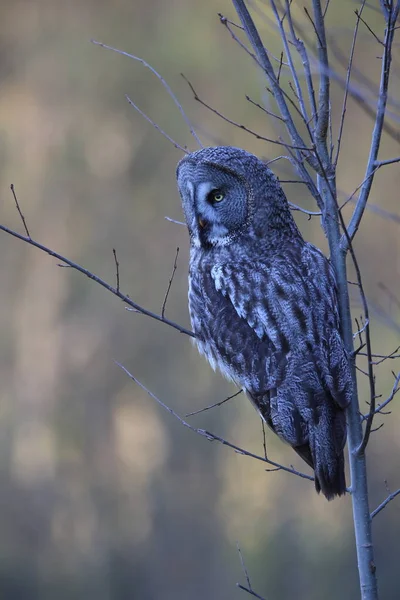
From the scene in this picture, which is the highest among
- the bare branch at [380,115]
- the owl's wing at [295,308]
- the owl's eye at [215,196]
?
the owl's eye at [215,196]

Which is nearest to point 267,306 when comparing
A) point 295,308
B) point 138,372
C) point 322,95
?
point 295,308

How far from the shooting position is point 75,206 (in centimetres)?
914

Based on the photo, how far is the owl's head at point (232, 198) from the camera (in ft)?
11.3

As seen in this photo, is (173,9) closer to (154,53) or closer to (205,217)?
(154,53)

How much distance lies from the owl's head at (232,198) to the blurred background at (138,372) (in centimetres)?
457

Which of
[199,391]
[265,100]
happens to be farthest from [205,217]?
[199,391]

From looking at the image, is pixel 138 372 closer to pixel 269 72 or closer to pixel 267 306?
pixel 267 306

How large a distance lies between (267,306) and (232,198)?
1.69ft

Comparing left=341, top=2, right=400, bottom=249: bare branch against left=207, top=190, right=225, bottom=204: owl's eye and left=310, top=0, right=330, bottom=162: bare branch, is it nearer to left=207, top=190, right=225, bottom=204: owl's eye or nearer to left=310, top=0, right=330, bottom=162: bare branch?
left=310, top=0, right=330, bottom=162: bare branch

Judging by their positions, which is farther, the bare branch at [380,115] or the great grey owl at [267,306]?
the great grey owl at [267,306]

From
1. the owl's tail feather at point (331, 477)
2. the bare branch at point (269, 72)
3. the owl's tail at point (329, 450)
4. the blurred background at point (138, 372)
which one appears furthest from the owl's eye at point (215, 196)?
the blurred background at point (138, 372)

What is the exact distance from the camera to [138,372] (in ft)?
28.5

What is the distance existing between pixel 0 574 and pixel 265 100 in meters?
6.49

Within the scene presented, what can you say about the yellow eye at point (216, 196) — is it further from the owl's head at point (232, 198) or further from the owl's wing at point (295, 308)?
the owl's wing at point (295, 308)
